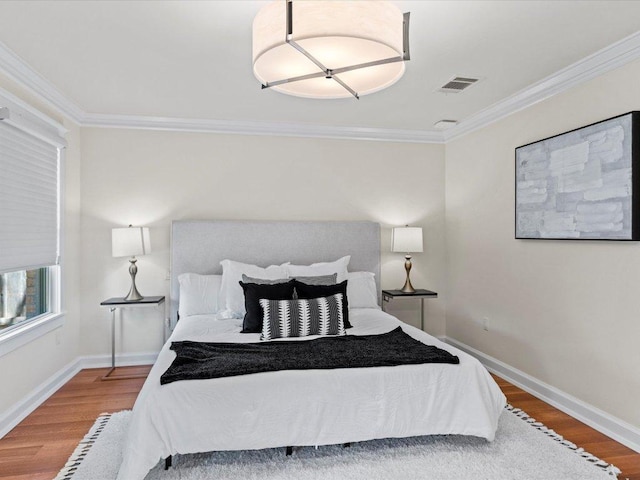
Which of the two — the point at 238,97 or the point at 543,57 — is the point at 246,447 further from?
the point at 543,57

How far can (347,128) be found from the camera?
4742 millimetres

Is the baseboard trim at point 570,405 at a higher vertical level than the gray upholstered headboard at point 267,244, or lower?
lower

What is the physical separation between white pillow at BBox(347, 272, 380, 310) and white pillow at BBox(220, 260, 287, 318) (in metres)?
0.70

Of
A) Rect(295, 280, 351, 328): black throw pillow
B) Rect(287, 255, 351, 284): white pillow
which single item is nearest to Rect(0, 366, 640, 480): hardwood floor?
Rect(295, 280, 351, 328): black throw pillow

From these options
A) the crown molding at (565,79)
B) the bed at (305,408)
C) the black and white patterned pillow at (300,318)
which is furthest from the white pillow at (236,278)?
the crown molding at (565,79)

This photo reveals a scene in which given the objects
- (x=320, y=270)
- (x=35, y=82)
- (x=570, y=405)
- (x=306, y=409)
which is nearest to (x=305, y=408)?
(x=306, y=409)

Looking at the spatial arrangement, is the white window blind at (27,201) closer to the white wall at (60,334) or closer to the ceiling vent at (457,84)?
the white wall at (60,334)

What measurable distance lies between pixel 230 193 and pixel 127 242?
3.79 ft

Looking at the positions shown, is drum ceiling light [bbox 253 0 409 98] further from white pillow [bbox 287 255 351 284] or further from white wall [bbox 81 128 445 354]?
white wall [bbox 81 128 445 354]

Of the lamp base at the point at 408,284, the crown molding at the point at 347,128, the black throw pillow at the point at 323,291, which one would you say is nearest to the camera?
the crown molding at the point at 347,128

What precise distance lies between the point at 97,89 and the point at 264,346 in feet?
8.41

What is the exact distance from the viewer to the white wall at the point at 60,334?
10.0 ft

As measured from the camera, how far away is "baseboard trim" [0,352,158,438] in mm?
3009

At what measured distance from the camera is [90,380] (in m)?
3.99
